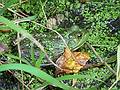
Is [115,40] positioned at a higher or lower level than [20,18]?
lower

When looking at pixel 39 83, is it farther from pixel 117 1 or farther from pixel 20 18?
pixel 117 1

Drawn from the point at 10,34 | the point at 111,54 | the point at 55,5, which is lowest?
the point at 111,54

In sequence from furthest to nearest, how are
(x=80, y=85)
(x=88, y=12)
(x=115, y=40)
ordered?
(x=88, y=12) < (x=115, y=40) < (x=80, y=85)

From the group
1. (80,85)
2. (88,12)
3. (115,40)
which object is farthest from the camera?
(88,12)

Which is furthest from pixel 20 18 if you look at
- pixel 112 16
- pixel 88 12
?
pixel 112 16

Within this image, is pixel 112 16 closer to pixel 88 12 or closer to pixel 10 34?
pixel 88 12

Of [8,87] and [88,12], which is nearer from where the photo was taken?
[8,87]

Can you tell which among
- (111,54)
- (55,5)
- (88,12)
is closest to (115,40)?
(111,54)
